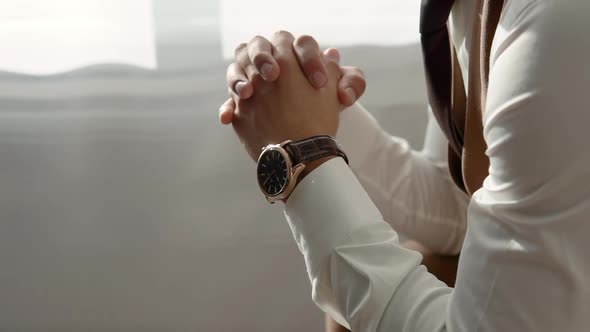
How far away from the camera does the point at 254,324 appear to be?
1.42 m

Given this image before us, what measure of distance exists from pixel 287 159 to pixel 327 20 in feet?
2.10

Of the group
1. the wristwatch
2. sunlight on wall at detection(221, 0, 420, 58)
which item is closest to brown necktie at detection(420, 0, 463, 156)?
the wristwatch

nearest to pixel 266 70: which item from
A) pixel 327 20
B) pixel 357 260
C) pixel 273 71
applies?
pixel 273 71

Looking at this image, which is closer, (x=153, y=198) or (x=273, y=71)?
(x=273, y=71)

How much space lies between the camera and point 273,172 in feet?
2.38

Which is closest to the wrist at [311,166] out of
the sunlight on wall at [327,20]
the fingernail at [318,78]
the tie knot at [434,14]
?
the fingernail at [318,78]

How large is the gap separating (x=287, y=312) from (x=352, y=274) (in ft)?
2.57

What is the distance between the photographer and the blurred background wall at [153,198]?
4.22ft

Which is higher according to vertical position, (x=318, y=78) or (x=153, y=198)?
(x=318, y=78)

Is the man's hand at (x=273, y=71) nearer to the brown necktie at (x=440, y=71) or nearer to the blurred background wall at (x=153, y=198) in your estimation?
the brown necktie at (x=440, y=71)

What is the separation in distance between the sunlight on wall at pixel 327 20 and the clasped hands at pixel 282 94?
0.43 meters

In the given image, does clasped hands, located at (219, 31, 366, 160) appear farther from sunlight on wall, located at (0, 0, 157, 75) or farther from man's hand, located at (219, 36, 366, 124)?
sunlight on wall, located at (0, 0, 157, 75)

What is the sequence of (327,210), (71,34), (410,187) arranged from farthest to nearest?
1. (71,34)
2. (410,187)
3. (327,210)

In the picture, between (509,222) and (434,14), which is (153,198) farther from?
(509,222)
